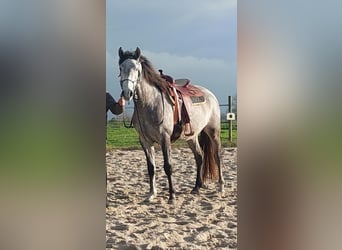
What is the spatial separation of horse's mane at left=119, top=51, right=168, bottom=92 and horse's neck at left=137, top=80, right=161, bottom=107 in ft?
0.09

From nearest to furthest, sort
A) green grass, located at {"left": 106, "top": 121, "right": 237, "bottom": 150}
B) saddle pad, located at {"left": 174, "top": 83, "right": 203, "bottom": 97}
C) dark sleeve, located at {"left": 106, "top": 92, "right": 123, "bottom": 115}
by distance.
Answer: dark sleeve, located at {"left": 106, "top": 92, "right": 123, "bottom": 115} → green grass, located at {"left": 106, "top": 121, "right": 237, "bottom": 150} → saddle pad, located at {"left": 174, "top": 83, "right": 203, "bottom": 97}

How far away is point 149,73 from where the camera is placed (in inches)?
60.4

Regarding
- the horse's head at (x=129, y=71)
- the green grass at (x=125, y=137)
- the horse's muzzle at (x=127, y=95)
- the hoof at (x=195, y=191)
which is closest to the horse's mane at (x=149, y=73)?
the horse's head at (x=129, y=71)

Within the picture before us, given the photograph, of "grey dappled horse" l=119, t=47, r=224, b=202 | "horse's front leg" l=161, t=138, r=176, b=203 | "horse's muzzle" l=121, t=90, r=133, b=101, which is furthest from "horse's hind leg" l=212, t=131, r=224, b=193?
"horse's muzzle" l=121, t=90, r=133, b=101

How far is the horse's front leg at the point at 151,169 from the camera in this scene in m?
1.60

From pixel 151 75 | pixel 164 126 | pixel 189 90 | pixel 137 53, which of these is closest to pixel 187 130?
pixel 164 126

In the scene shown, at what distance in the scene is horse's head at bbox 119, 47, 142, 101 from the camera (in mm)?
1421

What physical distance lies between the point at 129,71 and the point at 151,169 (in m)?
0.45

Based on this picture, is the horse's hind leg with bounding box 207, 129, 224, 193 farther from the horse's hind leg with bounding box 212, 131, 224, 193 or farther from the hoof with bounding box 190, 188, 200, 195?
the hoof with bounding box 190, 188, 200, 195

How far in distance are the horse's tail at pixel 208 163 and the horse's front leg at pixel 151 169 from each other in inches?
9.0

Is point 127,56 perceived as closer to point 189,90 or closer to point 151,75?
point 151,75

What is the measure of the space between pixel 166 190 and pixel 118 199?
9.0 inches
